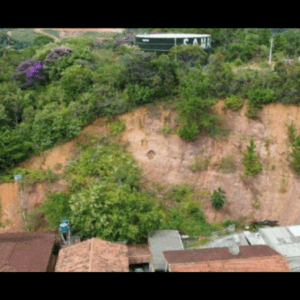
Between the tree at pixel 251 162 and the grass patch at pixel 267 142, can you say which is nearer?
the tree at pixel 251 162

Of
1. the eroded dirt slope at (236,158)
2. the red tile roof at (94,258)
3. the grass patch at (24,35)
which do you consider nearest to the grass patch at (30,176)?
the eroded dirt slope at (236,158)

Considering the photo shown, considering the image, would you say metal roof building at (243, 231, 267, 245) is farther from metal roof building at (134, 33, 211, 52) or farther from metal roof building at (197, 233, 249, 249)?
metal roof building at (134, 33, 211, 52)

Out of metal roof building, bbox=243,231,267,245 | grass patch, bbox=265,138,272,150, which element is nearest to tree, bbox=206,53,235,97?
grass patch, bbox=265,138,272,150

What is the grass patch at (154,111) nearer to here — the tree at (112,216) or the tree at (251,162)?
the tree at (251,162)

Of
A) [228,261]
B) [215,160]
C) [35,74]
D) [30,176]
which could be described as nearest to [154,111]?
[215,160]

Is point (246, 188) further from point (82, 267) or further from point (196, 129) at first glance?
point (82, 267)

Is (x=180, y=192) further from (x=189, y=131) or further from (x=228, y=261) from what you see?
(x=228, y=261)
